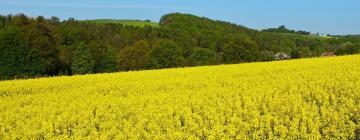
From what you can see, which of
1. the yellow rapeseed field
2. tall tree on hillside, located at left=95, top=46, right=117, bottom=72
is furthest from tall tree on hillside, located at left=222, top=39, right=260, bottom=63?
the yellow rapeseed field

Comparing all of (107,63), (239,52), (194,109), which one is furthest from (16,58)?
(194,109)

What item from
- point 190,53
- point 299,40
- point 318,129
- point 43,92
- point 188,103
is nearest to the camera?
point 318,129

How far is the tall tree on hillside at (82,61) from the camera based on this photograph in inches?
2403

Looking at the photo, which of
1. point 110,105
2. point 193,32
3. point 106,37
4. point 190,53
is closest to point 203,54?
point 190,53

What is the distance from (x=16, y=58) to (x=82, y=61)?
867 cm

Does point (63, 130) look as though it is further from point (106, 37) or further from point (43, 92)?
point (106, 37)

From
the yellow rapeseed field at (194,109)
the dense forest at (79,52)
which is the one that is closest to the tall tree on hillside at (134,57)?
the dense forest at (79,52)

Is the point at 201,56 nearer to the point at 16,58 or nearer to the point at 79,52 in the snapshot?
the point at 79,52

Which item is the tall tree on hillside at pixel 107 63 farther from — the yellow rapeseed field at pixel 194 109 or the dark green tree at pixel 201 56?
the yellow rapeseed field at pixel 194 109

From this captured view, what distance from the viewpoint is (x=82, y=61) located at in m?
61.4

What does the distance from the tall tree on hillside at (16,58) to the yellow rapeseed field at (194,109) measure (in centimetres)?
2894

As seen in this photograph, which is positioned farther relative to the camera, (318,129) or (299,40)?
(299,40)

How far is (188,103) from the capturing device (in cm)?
1764

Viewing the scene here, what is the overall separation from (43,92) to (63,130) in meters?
9.50
